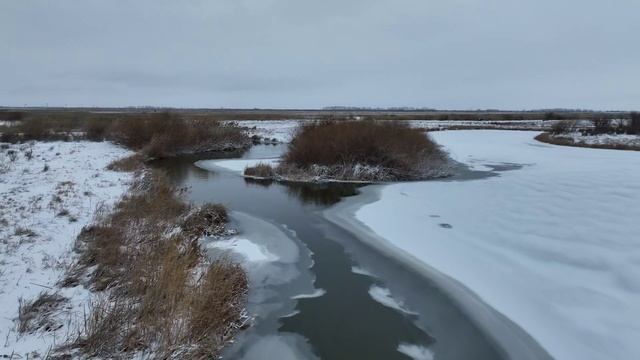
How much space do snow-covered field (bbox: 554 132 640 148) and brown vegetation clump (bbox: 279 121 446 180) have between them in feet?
52.1

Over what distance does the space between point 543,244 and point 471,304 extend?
317cm

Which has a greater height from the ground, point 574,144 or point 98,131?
point 98,131

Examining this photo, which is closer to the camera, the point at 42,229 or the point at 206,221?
the point at 42,229

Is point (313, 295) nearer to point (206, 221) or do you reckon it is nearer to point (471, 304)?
point (471, 304)

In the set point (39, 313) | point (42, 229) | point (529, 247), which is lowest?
point (529, 247)

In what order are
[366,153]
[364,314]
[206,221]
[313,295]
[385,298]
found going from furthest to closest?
[366,153] → [206,221] → [313,295] → [385,298] → [364,314]

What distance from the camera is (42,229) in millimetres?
8406

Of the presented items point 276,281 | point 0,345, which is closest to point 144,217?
point 276,281

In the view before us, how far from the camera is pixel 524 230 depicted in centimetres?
1041

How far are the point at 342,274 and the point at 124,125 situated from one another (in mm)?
27718

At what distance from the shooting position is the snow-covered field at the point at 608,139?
3102 cm

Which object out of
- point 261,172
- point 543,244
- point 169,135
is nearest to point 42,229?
point 543,244

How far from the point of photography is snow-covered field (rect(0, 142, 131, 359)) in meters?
5.12

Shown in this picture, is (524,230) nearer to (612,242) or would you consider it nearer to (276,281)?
(612,242)
